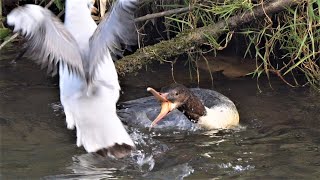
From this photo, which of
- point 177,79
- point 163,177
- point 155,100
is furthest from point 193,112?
point 163,177

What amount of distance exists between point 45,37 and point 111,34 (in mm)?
445

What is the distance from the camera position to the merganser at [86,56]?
13.2 feet

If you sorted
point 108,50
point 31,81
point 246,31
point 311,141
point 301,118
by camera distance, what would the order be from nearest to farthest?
point 108,50 < point 311,141 < point 301,118 < point 246,31 < point 31,81

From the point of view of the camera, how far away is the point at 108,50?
→ 4.36 meters

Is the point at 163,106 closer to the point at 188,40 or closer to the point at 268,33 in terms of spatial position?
the point at 188,40

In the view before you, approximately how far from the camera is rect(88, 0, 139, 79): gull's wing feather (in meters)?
4.27

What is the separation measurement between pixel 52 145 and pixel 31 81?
4.70 ft

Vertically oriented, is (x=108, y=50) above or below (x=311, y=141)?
above

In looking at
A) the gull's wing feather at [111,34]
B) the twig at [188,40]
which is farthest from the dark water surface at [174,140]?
the gull's wing feather at [111,34]

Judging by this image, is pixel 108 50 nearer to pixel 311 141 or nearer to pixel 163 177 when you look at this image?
pixel 163 177

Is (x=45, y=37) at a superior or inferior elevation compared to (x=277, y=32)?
superior

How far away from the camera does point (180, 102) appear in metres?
5.59

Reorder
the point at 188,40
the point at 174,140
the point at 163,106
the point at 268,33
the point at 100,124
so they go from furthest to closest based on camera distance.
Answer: the point at 268,33 < the point at 188,40 < the point at 163,106 < the point at 174,140 < the point at 100,124

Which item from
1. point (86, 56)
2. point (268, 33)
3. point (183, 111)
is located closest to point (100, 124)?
point (86, 56)
